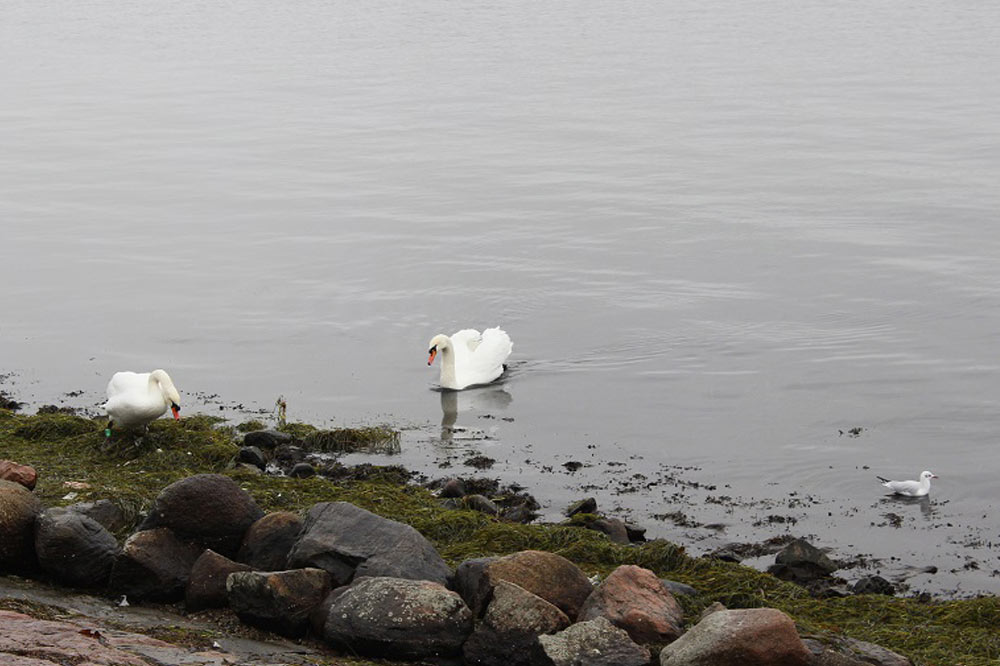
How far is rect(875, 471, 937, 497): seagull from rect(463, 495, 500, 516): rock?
373 centimetres

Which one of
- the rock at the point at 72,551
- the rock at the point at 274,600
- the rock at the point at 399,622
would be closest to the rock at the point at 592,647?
the rock at the point at 399,622

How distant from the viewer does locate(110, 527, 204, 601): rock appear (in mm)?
9281

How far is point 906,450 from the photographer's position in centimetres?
1447

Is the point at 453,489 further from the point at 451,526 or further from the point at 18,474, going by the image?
the point at 18,474

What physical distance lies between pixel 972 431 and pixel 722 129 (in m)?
18.6

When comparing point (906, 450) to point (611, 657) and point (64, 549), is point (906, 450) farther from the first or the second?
point (64, 549)

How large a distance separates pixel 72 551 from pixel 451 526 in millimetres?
3054

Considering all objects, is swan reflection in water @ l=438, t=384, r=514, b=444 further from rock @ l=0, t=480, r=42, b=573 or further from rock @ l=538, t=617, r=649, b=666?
rock @ l=538, t=617, r=649, b=666

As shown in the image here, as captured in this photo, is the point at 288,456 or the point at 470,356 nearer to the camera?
the point at 288,456

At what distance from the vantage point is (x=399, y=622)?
27.9ft

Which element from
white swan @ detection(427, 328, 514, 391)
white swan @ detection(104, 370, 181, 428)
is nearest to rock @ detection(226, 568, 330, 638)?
white swan @ detection(104, 370, 181, 428)

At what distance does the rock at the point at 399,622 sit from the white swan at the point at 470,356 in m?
8.19

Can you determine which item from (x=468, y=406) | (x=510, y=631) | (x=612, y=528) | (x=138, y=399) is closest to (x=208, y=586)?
(x=510, y=631)

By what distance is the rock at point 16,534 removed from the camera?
30.8 ft
